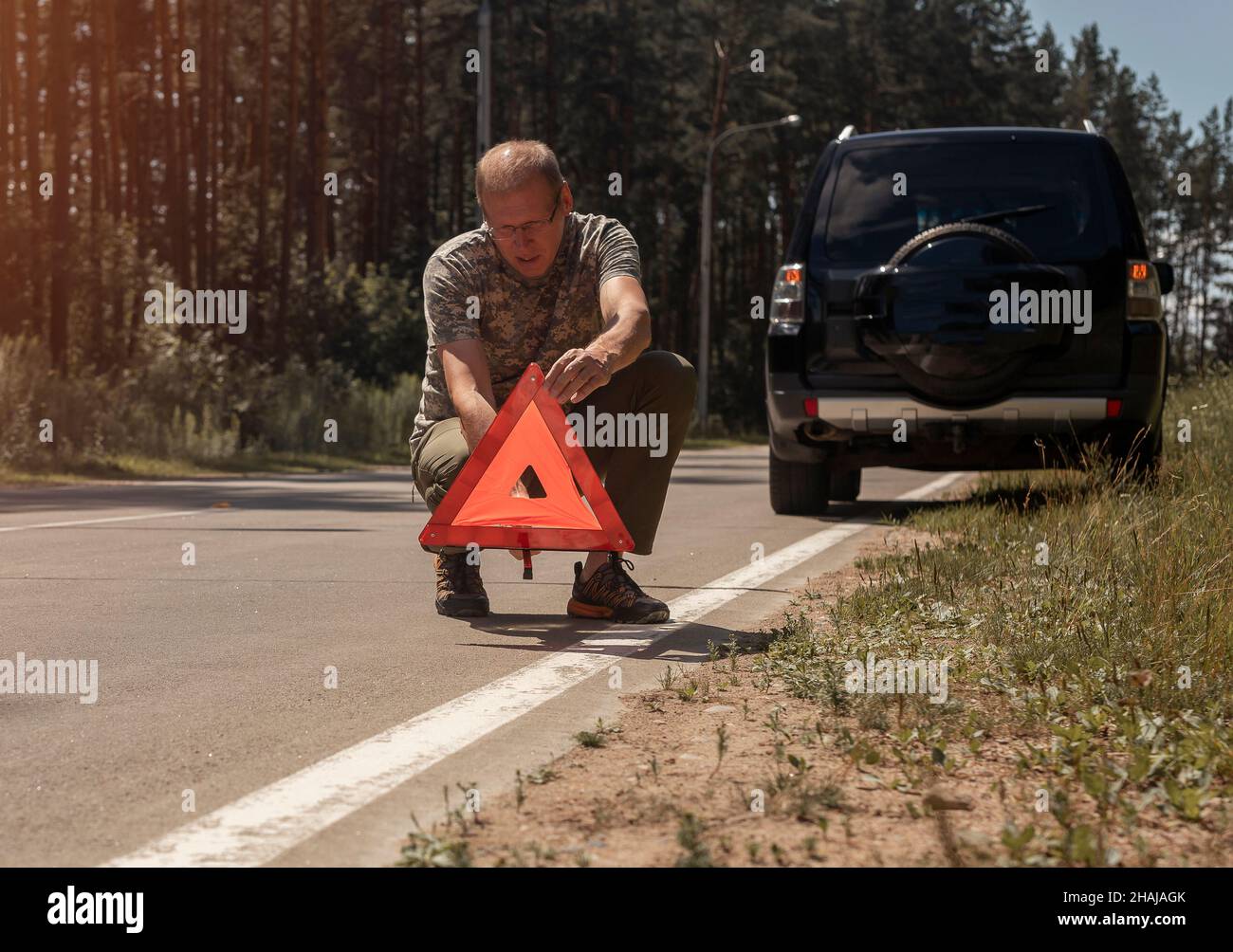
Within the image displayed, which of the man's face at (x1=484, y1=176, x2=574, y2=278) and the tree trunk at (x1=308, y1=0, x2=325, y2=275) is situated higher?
the tree trunk at (x1=308, y1=0, x2=325, y2=275)

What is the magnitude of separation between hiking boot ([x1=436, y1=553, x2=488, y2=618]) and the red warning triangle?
1.38 ft

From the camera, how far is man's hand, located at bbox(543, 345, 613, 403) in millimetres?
5770

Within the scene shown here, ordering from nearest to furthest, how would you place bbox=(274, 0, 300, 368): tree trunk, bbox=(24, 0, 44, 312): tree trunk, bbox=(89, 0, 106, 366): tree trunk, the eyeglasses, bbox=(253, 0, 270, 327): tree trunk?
the eyeglasses
bbox=(24, 0, 44, 312): tree trunk
bbox=(89, 0, 106, 366): tree trunk
bbox=(274, 0, 300, 368): tree trunk
bbox=(253, 0, 270, 327): tree trunk

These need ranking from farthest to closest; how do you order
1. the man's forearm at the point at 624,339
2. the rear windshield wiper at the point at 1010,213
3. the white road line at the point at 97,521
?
the white road line at the point at 97,521
the rear windshield wiper at the point at 1010,213
the man's forearm at the point at 624,339

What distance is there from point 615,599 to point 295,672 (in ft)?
5.18

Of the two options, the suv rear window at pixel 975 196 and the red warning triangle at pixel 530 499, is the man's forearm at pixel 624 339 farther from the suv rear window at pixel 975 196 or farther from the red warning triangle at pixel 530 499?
the suv rear window at pixel 975 196

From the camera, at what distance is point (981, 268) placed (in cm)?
949

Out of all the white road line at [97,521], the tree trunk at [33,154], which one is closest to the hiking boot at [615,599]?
the white road line at [97,521]

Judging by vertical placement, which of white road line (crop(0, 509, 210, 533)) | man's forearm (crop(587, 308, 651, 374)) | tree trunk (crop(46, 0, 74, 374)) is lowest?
white road line (crop(0, 509, 210, 533))

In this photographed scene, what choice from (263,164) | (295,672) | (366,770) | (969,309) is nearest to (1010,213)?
(969,309)

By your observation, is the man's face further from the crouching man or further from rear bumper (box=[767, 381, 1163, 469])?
rear bumper (box=[767, 381, 1163, 469])

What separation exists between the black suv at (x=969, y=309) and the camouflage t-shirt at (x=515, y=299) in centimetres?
359

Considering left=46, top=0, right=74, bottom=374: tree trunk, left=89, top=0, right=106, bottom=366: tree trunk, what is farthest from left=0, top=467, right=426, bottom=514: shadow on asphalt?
left=89, top=0, right=106, bottom=366: tree trunk

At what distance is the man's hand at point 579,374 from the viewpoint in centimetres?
577
